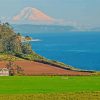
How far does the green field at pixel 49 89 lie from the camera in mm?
30828

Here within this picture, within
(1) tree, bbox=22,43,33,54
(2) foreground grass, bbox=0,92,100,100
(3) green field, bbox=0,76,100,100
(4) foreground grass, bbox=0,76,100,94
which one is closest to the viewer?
(2) foreground grass, bbox=0,92,100,100

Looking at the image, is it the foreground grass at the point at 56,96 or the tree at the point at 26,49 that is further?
the tree at the point at 26,49

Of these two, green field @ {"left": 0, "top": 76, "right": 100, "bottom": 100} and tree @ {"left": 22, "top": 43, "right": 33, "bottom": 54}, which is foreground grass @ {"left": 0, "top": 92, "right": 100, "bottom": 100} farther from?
tree @ {"left": 22, "top": 43, "right": 33, "bottom": 54}

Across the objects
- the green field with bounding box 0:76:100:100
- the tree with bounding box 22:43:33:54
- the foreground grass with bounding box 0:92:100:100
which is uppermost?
the tree with bounding box 22:43:33:54

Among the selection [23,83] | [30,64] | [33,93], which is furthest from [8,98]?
[30,64]

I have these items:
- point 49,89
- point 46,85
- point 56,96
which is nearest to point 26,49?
point 46,85

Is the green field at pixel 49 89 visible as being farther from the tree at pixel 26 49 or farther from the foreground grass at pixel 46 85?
the tree at pixel 26 49

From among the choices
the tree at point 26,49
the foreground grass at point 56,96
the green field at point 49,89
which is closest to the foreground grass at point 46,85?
the green field at point 49,89

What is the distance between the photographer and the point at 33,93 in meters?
32.9

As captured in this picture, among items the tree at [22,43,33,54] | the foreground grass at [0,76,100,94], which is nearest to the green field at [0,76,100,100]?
the foreground grass at [0,76,100,94]

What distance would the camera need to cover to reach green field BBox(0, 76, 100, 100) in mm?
30828

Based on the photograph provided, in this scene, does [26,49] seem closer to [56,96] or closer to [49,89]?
[49,89]

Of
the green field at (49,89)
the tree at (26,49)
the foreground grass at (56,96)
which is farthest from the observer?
the tree at (26,49)

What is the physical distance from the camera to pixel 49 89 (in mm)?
35250
